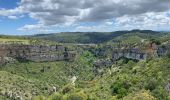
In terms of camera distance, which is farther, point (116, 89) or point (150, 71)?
point (150, 71)

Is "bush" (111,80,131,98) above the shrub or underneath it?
above

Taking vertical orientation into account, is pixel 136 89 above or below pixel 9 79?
above

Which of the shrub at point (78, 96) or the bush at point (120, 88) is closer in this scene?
the shrub at point (78, 96)

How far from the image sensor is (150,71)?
349ft

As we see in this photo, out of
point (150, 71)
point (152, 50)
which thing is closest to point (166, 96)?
point (150, 71)

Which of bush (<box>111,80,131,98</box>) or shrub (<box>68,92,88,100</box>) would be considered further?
bush (<box>111,80,131,98</box>)

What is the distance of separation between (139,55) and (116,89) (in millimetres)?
84634

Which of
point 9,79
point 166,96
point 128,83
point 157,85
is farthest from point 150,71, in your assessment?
point 9,79

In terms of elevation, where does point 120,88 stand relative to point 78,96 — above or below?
above

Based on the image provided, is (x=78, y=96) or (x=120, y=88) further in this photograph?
(x=120, y=88)

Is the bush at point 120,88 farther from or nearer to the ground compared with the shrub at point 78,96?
farther from the ground

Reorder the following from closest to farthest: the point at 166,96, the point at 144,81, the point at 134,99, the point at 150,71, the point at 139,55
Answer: the point at 134,99 → the point at 166,96 → the point at 144,81 → the point at 150,71 → the point at 139,55

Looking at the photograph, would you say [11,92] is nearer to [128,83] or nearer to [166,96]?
[128,83]

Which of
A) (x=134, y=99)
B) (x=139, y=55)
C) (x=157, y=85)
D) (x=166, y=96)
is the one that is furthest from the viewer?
(x=139, y=55)
